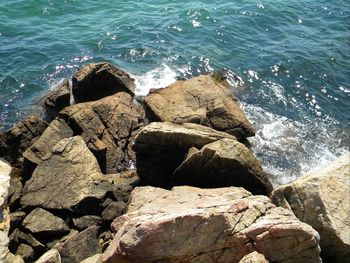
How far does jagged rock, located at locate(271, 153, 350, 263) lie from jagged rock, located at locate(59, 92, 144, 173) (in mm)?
7382

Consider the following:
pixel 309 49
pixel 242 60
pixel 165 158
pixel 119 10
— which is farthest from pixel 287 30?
pixel 165 158

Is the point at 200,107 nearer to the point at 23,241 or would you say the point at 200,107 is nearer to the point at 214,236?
the point at 23,241

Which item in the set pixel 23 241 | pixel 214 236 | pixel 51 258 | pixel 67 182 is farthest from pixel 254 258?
pixel 67 182

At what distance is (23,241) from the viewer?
13758mm

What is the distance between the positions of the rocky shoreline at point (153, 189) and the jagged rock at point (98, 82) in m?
0.05

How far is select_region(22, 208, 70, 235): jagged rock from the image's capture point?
13953 mm

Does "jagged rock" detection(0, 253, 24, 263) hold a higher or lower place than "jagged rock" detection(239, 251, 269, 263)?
lower

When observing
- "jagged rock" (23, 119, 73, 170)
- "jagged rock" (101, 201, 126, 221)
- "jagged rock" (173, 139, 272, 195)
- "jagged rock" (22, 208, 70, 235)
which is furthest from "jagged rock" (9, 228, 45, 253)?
"jagged rock" (173, 139, 272, 195)

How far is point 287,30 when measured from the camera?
106ft

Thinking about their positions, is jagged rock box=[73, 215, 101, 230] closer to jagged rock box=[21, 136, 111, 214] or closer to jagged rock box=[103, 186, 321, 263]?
jagged rock box=[21, 136, 111, 214]

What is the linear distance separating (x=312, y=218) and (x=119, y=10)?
25876mm

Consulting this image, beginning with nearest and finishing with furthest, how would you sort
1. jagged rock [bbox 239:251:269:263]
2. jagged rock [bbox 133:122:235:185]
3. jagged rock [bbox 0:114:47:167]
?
jagged rock [bbox 239:251:269:263], jagged rock [bbox 133:122:235:185], jagged rock [bbox 0:114:47:167]

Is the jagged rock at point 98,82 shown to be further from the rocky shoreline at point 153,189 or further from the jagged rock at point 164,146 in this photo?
the jagged rock at point 164,146

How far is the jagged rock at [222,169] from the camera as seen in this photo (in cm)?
1433
